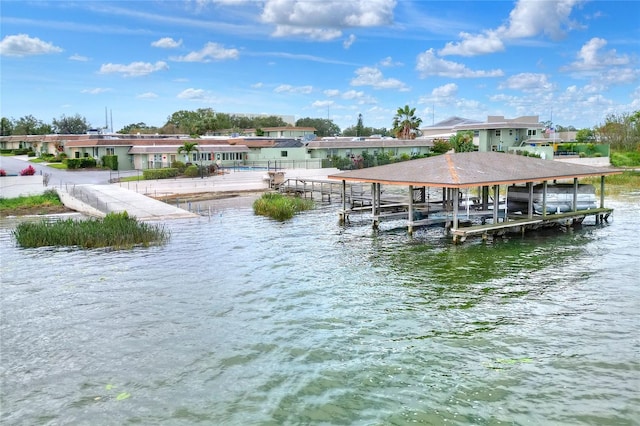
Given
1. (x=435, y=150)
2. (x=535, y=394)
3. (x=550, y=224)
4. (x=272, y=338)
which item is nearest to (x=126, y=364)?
(x=272, y=338)

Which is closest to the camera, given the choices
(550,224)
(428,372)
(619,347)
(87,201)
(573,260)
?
(428,372)

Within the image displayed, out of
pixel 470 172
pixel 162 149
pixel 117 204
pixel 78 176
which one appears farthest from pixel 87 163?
pixel 470 172

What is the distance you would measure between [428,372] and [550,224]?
2086 centimetres

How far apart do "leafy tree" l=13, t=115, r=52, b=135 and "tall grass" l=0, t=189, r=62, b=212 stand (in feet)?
256

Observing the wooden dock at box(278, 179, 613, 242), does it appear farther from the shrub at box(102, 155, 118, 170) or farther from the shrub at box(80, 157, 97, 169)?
the shrub at box(80, 157, 97, 169)

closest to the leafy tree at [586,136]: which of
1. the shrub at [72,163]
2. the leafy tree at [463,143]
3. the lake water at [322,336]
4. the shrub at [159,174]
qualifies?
the leafy tree at [463,143]

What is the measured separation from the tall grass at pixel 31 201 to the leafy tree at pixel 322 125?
102 m

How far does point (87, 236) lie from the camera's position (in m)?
25.0

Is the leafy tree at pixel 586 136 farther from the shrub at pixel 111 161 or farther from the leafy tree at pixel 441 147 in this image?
the shrub at pixel 111 161

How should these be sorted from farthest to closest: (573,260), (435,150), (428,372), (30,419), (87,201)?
(435,150), (87,201), (573,260), (428,372), (30,419)

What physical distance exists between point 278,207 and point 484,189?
11.9m

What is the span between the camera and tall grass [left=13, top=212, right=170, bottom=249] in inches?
981

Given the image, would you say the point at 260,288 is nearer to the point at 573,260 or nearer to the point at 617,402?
the point at 617,402

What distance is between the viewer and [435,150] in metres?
74.3
